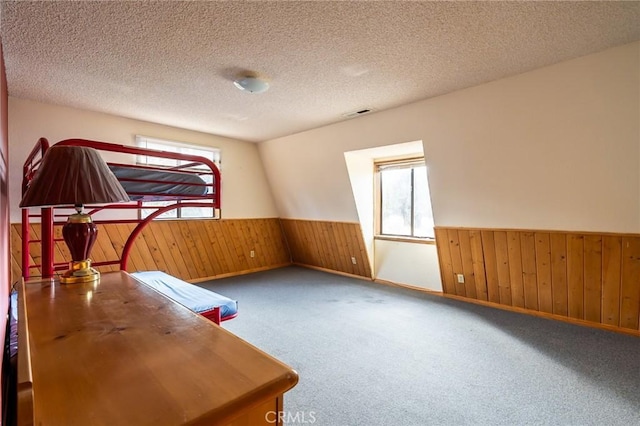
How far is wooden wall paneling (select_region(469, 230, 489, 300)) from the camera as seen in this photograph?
11.1ft

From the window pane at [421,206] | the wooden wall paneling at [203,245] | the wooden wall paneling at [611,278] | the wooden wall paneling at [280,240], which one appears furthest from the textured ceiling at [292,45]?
the wooden wall paneling at [280,240]

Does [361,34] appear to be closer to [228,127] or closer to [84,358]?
[84,358]

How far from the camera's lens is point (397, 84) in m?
2.64

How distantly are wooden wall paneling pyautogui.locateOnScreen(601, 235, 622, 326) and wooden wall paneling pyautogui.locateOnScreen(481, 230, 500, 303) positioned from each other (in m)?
0.87

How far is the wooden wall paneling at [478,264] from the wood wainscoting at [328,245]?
5.18 ft

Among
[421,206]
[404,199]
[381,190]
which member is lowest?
[421,206]

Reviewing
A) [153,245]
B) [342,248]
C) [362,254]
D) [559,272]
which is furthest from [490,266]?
[153,245]

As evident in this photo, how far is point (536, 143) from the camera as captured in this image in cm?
262

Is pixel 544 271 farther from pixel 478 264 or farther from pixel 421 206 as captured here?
pixel 421 206

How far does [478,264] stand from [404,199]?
1389 mm

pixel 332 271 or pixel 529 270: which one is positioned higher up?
pixel 529 270

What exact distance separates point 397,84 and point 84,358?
271 centimetres

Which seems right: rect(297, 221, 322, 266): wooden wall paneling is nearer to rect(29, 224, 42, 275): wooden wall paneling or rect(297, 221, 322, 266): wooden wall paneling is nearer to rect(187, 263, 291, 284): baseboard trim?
rect(187, 263, 291, 284): baseboard trim

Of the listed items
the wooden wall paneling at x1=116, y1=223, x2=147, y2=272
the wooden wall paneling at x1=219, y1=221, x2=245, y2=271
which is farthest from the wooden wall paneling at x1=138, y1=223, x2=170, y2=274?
the wooden wall paneling at x1=219, y1=221, x2=245, y2=271
